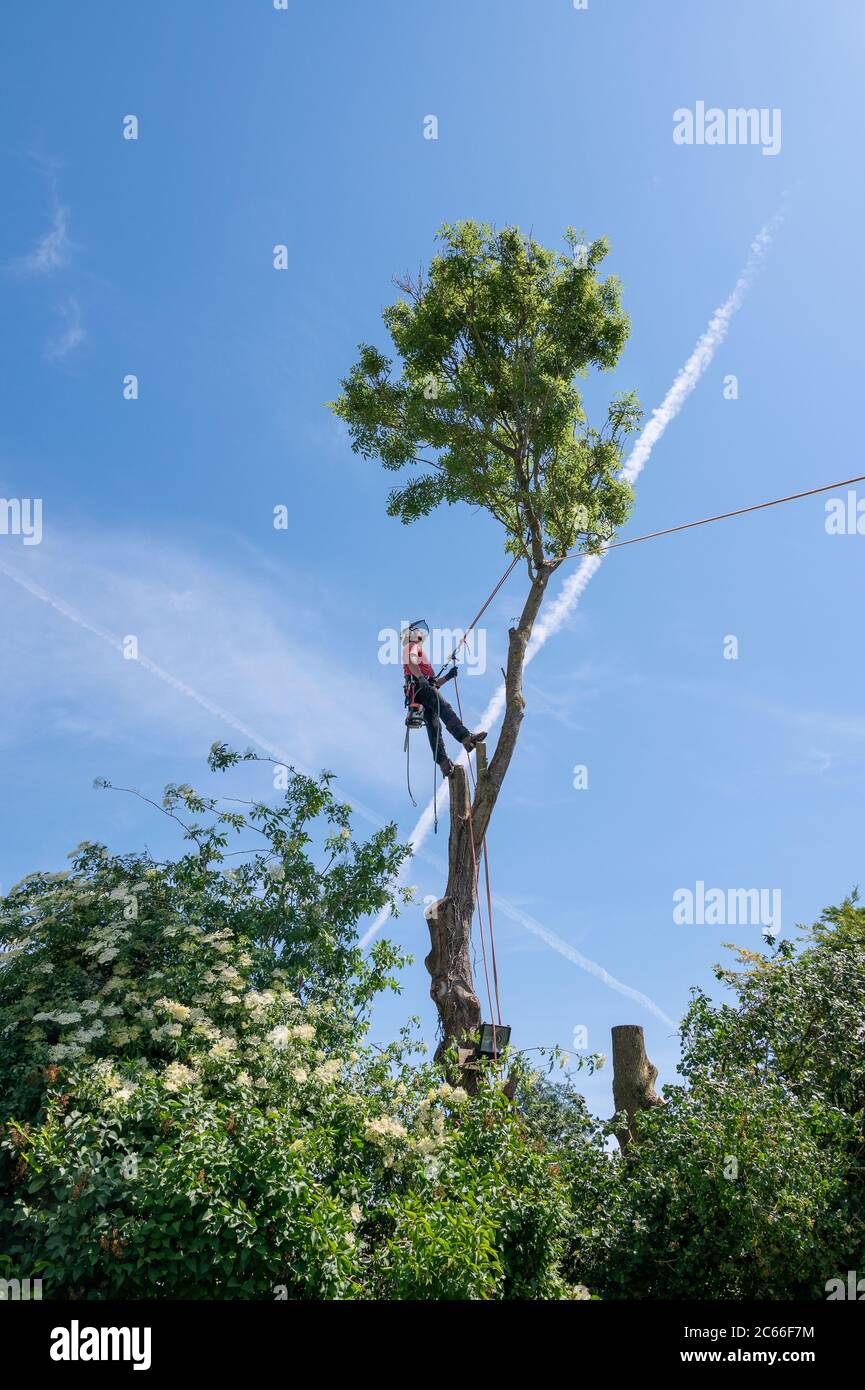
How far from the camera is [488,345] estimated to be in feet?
36.6

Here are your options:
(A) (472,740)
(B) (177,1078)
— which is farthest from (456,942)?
(B) (177,1078)

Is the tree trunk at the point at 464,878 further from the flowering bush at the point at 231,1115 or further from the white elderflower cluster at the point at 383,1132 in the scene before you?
the white elderflower cluster at the point at 383,1132

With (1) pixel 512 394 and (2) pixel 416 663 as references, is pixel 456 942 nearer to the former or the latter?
(2) pixel 416 663

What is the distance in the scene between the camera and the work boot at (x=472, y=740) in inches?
372

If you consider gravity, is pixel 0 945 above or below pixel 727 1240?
above

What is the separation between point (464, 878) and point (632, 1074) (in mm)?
2386

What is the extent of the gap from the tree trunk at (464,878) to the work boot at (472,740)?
0.19 metres

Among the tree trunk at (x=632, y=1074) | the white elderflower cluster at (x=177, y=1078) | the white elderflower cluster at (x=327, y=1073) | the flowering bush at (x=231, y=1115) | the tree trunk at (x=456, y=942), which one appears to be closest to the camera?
the flowering bush at (x=231, y=1115)

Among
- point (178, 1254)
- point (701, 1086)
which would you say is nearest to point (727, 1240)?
point (701, 1086)

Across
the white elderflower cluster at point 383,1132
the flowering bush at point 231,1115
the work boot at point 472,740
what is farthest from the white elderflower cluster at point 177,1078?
the work boot at point 472,740

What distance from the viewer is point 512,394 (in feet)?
35.3

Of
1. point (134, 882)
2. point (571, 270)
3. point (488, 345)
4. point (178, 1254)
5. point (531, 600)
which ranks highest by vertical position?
point (571, 270)

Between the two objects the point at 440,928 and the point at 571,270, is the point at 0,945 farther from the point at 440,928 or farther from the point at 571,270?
the point at 571,270
